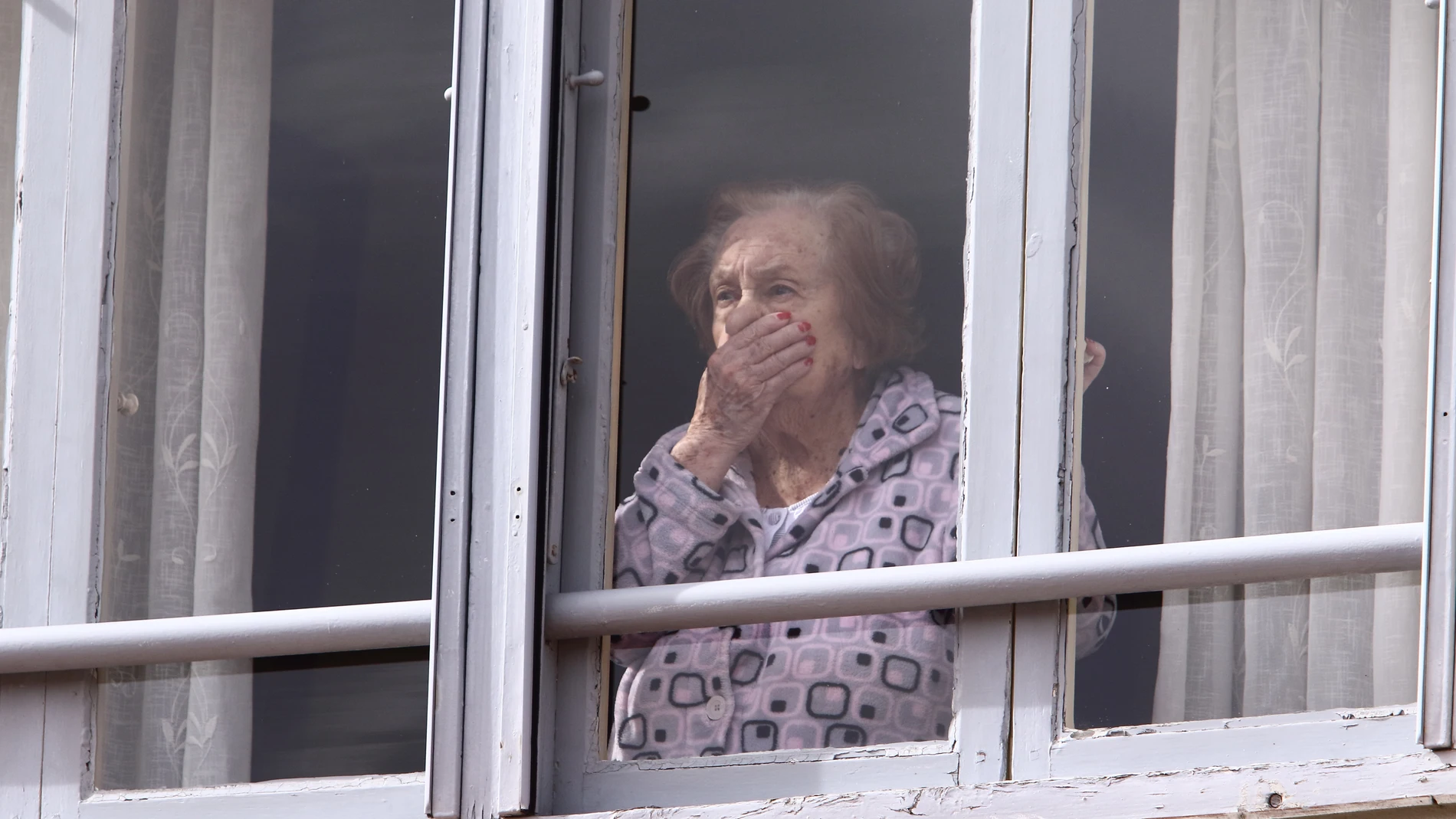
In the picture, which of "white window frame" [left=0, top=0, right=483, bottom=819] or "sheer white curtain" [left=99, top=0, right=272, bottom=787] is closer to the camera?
"white window frame" [left=0, top=0, right=483, bottom=819]

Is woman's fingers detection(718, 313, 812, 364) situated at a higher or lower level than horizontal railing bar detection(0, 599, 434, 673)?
higher

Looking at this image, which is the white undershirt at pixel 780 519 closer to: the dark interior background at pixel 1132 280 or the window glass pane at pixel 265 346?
the dark interior background at pixel 1132 280

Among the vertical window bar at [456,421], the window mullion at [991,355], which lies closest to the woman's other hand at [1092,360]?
the window mullion at [991,355]

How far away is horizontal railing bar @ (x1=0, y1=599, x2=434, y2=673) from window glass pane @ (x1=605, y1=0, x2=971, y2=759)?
0.42 metres

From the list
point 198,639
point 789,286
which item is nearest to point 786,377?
point 789,286

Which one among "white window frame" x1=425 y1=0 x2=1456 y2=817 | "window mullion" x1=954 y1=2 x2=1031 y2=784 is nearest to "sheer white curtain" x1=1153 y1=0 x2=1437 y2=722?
"white window frame" x1=425 y1=0 x2=1456 y2=817

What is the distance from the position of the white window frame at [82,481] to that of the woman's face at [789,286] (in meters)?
0.42

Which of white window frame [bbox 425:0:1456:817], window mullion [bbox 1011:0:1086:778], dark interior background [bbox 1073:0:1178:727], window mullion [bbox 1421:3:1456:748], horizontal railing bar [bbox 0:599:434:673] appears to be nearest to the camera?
window mullion [bbox 1421:3:1456:748]

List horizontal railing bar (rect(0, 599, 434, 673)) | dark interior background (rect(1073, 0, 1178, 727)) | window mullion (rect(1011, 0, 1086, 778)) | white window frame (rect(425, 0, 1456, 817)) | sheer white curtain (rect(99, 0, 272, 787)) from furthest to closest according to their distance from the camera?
sheer white curtain (rect(99, 0, 272, 787))
horizontal railing bar (rect(0, 599, 434, 673))
dark interior background (rect(1073, 0, 1178, 727))
window mullion (rect(1011, 0, 1086, 778))
white window frame (rect(425, 0, 1456, 817))

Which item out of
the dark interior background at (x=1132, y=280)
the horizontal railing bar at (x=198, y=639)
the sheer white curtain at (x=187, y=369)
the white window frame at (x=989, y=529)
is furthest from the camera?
the sheer white curtain at (x=187, y=369)

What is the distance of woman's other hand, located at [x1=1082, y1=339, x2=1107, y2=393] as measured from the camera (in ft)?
9.18

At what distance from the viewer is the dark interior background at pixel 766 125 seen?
9.66 ft

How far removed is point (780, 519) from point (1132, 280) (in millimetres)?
657

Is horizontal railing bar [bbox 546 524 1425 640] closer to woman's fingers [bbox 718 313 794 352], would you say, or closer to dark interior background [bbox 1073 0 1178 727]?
dark interior background [bbox 1073 0 1178 727]
